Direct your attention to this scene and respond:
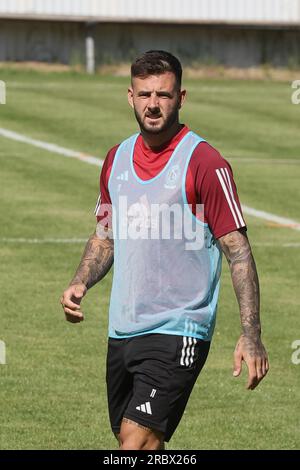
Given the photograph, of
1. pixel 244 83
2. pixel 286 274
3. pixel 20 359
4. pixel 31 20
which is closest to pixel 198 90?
pixel 244 83

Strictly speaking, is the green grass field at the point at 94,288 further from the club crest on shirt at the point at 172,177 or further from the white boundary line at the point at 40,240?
the club crest on shirt at the point at 172,177

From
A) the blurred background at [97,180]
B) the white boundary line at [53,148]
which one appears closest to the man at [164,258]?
the blurred background at [97,180]

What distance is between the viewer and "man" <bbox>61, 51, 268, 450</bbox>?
7.88 m

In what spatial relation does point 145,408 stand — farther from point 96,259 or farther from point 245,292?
point 96,259

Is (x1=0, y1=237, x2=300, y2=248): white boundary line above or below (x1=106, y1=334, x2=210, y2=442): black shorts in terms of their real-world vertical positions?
below

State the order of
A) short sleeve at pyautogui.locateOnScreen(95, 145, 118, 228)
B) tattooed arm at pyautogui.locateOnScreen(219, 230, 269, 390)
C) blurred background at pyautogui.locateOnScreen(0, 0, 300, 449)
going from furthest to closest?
1. blurred background at pyautogui.locateOnScreen(0, 0, 300, 449)
2. short sleeve at pyautogui.locateOnScreen(95, 145, 118, 228)
3. tattooed arm at pyautogui.locateOnScreen(219, 230, 269, 390)

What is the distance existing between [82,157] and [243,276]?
15.9 metres

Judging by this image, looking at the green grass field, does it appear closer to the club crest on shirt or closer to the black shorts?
the black shorts

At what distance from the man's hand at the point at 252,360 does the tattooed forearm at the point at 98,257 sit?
1.17m

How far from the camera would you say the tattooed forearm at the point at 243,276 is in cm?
780

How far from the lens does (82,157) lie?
23.6 m

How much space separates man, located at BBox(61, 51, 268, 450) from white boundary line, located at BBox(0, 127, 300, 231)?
35.0ft
